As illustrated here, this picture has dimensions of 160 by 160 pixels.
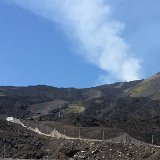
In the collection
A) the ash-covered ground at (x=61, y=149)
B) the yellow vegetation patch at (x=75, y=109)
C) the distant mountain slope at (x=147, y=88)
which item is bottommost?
the ash-covered ground at (x=61, y=149)

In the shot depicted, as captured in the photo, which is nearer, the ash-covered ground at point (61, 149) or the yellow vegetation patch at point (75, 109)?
the ash-covered ground at point (61, 149)

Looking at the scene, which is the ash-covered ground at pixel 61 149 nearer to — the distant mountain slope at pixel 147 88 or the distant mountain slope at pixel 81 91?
the distant mountain slope at pixel 147 88

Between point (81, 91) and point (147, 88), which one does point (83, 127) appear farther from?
point (81, 91)

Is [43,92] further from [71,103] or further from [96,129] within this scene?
[96,129]

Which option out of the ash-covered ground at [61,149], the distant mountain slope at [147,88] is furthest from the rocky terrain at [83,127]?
the distant mountain slope at [147,88]

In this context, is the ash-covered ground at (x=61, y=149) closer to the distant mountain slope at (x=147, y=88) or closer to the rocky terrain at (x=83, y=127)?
the rocky terrain at (x=83, y=127)

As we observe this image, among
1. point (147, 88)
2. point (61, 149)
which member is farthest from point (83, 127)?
point (147, 88)

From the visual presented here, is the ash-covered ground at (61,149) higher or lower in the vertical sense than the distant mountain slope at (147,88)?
lower

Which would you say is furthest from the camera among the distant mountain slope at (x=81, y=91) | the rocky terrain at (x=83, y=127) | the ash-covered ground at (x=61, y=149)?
the distant mountain slope at (x=81, y=91)

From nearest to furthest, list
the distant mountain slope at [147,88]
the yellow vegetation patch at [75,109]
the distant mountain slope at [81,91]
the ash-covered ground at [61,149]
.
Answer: the ash-covered ground at [61,149] < the yellow vegetation patch at [75,109] < the distant mountain slope at [147,88] < the distant mountain slope at [81,91]

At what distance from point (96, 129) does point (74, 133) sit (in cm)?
262

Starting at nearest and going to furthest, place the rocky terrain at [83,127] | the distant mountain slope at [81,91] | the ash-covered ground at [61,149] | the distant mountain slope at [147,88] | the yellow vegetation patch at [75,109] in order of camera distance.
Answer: the ash-covered ground at [61,149]
the rocky terrain at [83,127]
the yellow vegetation patch at [75,109]
the distant mountain slope at [147,88]
the distant mountain slope at [81,91]

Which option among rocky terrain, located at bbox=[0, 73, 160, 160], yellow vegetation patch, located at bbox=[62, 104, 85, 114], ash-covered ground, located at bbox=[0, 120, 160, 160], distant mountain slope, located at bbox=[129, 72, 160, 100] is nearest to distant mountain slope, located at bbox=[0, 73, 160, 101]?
distant mountain slope, located at bbox=[129, 72, 160, 100]

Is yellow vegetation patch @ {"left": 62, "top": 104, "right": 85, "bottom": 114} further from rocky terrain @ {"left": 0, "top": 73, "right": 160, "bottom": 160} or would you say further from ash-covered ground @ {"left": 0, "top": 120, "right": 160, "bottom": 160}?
ash-covered ground @ {"left": 0, "top": 120, "right": 160, "bottom": 160}
